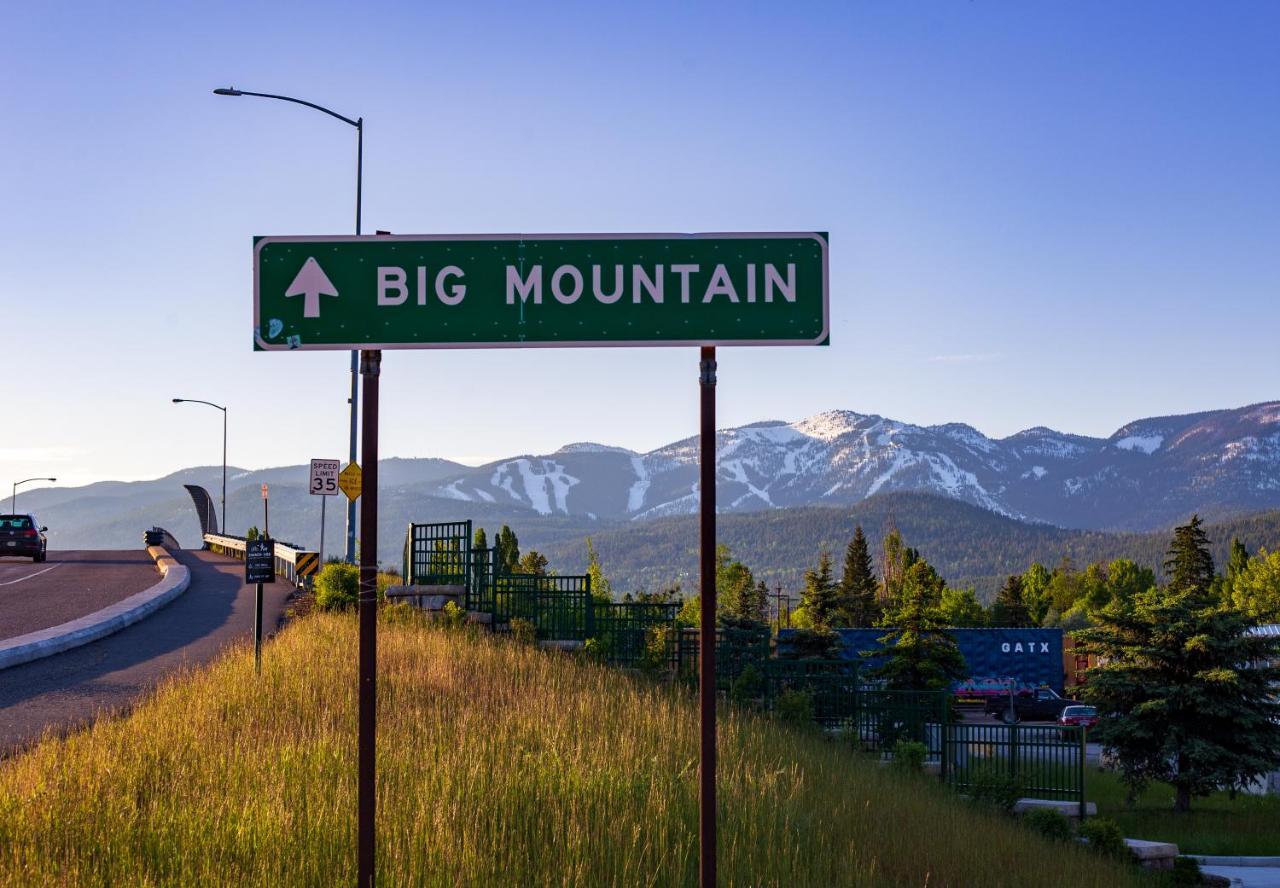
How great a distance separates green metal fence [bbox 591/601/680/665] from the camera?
24.4 m

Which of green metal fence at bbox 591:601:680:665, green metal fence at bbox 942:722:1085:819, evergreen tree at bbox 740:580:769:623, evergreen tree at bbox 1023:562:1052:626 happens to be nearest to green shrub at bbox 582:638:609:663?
green metal fence at bbox 591:601:680:665

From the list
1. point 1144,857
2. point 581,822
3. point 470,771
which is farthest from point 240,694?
point 1144,857

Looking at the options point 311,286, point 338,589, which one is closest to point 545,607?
point 338,589

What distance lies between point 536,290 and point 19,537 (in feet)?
139

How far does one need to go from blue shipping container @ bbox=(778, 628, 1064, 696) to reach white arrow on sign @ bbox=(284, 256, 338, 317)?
226ft

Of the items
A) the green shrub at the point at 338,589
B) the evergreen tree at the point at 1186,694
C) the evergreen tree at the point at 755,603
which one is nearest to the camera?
the green shrub at the point at 338,589

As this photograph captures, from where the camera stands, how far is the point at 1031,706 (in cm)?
6581

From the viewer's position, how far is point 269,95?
3041 centimetres

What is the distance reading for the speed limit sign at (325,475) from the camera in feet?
83.3

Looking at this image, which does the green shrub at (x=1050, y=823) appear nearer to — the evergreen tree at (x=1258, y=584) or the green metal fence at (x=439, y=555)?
the green metal fence at (x=439, y=555)

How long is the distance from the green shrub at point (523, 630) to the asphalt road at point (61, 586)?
9241 mm

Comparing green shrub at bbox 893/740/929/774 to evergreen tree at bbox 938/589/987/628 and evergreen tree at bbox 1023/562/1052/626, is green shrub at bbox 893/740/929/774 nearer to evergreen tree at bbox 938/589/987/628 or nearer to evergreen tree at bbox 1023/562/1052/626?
evergreen tree at bbox 938/589/987/628

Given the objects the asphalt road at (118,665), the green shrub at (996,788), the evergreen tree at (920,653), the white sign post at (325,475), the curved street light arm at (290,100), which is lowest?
the evergreen tree at (920,653)

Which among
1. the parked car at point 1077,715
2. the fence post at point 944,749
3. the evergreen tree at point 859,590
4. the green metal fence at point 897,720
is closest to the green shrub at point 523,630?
the green metal fence at point 897,720
